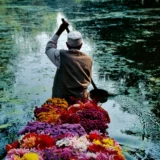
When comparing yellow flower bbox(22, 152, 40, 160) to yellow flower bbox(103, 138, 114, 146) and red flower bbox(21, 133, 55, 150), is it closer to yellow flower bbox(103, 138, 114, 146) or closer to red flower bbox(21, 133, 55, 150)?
red flower bbox(21, 133, 55, 150)

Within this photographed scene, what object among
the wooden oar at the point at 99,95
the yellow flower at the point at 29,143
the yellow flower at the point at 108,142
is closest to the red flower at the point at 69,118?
the yellow flower at the point at 108,142

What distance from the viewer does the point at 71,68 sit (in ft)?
14.1

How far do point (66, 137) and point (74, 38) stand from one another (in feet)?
4.67

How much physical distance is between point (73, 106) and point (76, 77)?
494 mm

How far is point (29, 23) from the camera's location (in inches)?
596

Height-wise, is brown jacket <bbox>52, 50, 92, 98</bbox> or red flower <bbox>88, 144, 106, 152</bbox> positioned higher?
brown jacket <bbox>52, 50, 92, 98</bbox>

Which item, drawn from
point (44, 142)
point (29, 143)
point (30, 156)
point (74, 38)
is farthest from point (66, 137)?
point (74, 38)

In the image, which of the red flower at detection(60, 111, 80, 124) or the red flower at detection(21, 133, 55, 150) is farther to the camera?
the red flower at detection(60, 111, 80, 124)

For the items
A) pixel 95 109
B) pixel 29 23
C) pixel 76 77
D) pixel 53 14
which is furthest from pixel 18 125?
pixel 53 14

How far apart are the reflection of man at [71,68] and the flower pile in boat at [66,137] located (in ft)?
1.00

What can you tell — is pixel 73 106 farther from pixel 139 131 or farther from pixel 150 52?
pixel 150 52

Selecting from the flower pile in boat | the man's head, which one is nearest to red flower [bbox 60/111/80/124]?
the flower pile in boat

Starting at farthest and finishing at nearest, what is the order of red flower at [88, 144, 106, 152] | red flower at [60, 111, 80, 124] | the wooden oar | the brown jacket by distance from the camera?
1. the wooden oar
2. the brown jacket
3. red flower at [60, 111, 80, 124]
4. red flower at [88, 144, 106, 152]

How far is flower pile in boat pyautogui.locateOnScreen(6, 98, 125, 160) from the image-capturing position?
9.38 feet
